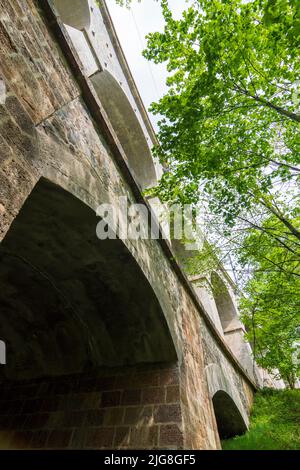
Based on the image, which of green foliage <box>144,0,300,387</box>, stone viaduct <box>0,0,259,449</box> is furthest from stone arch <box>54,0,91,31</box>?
stone viaduct <box>0,0,259,449</box>

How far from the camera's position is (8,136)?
62.5 inches

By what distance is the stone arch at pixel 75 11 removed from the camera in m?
7.58

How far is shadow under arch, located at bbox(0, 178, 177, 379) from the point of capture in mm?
2824

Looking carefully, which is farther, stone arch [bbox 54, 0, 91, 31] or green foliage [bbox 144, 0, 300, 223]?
stone arch [bbox 54, 0, 91, 31]

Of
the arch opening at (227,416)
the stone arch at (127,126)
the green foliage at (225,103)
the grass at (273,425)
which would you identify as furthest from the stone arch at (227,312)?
the green foliage at (225,103)

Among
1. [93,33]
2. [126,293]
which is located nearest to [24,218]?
[126,293]

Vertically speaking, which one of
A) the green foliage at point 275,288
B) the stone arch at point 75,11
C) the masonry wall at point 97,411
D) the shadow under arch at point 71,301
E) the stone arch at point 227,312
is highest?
the stone arch at point 75,11

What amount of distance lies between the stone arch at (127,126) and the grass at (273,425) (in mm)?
7297

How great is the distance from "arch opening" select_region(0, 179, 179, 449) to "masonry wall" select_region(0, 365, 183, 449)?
0.04 ft

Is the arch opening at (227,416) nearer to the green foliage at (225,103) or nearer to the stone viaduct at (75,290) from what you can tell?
the stone viaduct at (75,290)

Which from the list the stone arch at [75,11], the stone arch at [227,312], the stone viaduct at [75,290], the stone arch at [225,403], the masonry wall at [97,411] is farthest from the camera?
the stone arch at [227,312]

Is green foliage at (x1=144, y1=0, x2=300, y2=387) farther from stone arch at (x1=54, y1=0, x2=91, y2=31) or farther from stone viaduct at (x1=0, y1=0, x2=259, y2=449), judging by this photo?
stone arch at (x1=54, y1=0, x2=91, y2=31)

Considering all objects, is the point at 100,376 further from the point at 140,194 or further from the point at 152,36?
the point at 152,36
